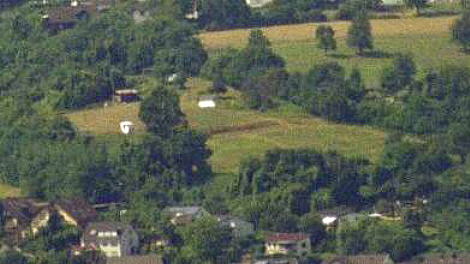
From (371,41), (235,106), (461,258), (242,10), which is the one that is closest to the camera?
(461,258)

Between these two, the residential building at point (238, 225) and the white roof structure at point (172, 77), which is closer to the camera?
the residential building at point (238, 225)

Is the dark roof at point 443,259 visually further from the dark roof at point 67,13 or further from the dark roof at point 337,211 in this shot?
the dark roof at point 67,13

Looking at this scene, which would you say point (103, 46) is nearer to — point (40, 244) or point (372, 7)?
point (372, 7)

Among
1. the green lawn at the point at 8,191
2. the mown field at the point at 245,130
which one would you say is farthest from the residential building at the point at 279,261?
the green lawn at the point at 8,191

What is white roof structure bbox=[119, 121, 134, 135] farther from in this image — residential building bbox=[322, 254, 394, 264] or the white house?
residential building bbox=[322, 254, 394, 264]

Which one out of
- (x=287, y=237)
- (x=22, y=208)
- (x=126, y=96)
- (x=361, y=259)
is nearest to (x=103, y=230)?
(x=22, y=208)

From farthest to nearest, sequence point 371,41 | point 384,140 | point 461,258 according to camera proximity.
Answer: point 371,41
point 384,140
point 461,258

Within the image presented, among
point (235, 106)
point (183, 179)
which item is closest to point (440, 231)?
point (183, 179)
